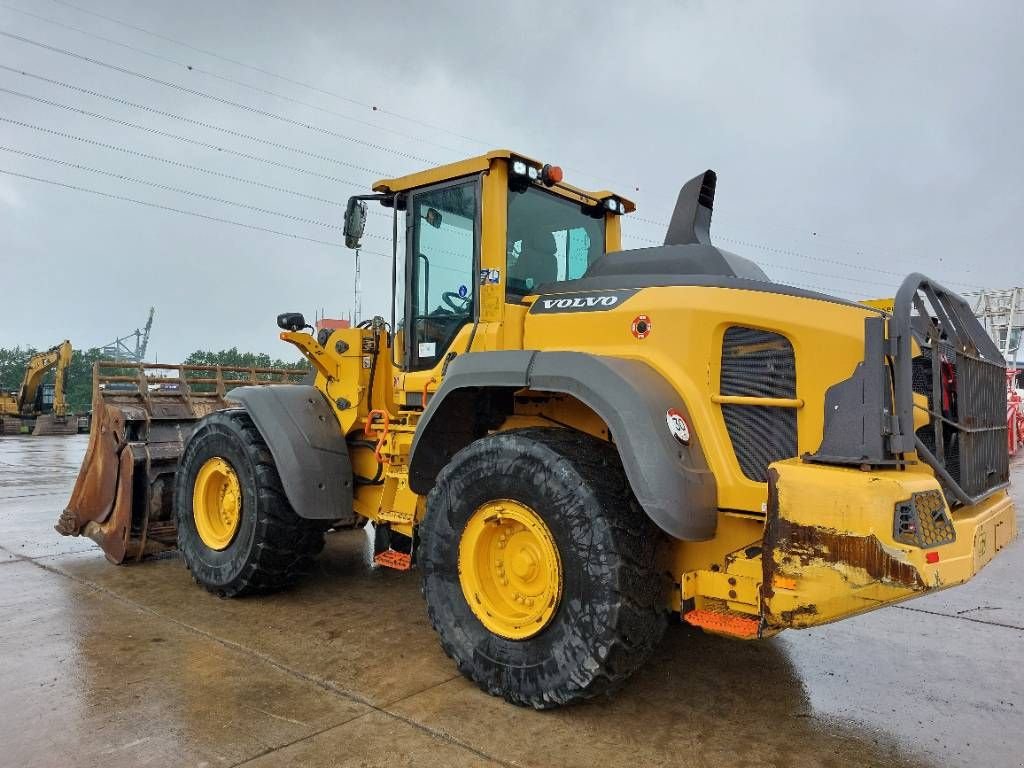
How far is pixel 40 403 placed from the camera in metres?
25.6

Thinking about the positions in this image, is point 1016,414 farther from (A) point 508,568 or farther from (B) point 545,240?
(A) point 508,568

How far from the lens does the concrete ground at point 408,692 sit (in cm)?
281

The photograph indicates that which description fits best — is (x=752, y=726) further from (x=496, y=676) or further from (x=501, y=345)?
(x=501, y=345)

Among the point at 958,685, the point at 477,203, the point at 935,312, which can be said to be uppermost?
the point at 477,203

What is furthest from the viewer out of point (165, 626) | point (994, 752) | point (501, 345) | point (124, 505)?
point (124, 505)

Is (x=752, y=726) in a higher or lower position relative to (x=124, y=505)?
lower

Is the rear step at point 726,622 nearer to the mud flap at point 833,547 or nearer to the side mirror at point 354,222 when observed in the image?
the mud flap at point 833,547

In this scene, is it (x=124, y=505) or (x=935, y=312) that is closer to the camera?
(x=935, y=312)

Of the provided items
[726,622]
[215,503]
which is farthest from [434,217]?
[726,622]

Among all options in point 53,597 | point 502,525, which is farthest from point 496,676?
point 53,597

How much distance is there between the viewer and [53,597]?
4.68 meters

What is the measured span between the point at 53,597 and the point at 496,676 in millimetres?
3154

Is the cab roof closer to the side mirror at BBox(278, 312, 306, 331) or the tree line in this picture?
the side mirror at BBox(278, 312, 306, 331)

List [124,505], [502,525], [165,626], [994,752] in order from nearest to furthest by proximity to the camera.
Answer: [994,752]
[502,525]
[165,626]
[124,505]
